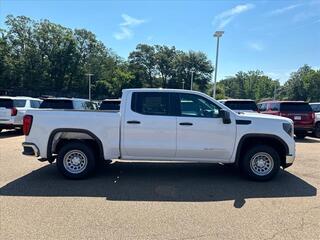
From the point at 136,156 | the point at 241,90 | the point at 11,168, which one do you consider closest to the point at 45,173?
the point at 11,168

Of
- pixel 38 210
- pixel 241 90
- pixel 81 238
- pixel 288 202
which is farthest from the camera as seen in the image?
pixel 241 90

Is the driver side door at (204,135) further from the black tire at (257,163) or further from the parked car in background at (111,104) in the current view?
the parked car in background at (111,104)

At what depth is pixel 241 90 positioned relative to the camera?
377 feet

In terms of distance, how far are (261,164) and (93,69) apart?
80.0 meters

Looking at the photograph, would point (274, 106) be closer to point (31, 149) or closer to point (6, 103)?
point (6, 103)

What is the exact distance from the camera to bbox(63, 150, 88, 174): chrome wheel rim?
7.64 meters

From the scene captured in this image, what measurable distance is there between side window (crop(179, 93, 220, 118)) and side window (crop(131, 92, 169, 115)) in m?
0.36

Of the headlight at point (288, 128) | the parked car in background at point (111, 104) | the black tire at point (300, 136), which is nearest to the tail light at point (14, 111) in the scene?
the parked car in background at point (111, 104)

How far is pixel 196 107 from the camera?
7.64m

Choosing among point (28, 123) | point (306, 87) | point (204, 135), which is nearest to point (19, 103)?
point (28, 123)

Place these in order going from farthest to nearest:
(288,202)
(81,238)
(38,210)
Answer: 1. (288,202)
2. (38,210)
3. (81,238)

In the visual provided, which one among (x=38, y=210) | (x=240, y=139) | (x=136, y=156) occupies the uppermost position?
(x=240, y=139)

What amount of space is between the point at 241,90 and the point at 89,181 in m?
111

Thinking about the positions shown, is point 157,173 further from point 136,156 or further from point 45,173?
point 45,173
